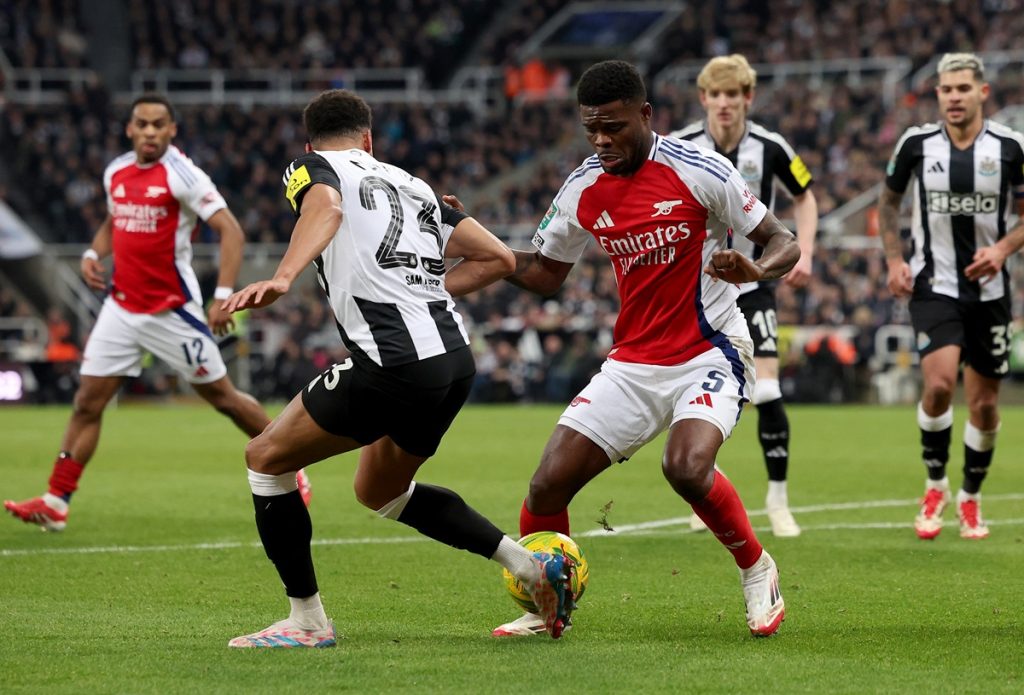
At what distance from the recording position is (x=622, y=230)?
6578 millimetres

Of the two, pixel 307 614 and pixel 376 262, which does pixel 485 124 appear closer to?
pixel 376 262

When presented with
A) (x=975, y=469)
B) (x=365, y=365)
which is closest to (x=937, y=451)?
(x=975, y=469)

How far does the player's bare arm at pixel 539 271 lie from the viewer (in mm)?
6922

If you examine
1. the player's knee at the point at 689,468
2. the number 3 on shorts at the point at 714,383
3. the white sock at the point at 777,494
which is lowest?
the white sock at the point at 777,494

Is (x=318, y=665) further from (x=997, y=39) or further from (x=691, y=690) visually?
(x=997, y=39)

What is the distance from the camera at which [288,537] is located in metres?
6.09

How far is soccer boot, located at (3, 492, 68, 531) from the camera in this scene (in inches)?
385

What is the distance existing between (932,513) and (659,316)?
12.2 ft

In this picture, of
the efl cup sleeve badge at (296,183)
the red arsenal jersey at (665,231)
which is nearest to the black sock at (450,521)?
the red arsenal jersey at (665,231)

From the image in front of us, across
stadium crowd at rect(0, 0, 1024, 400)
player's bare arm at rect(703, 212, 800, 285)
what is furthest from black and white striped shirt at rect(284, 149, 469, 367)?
stadium crowd at rect(0, 0, 1024, 400)

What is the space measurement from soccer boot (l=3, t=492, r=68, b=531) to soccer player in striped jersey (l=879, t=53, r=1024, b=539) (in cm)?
536

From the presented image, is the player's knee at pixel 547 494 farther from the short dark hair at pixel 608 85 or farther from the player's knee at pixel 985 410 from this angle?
the player's knee at pixel 985 410

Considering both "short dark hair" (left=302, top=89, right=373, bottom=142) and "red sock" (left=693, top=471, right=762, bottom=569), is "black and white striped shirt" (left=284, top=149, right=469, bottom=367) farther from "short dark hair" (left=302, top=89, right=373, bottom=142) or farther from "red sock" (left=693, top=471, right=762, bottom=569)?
"red sock" (left=693, top=471, right=762, bottom=569)

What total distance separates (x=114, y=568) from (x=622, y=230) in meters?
3.53
